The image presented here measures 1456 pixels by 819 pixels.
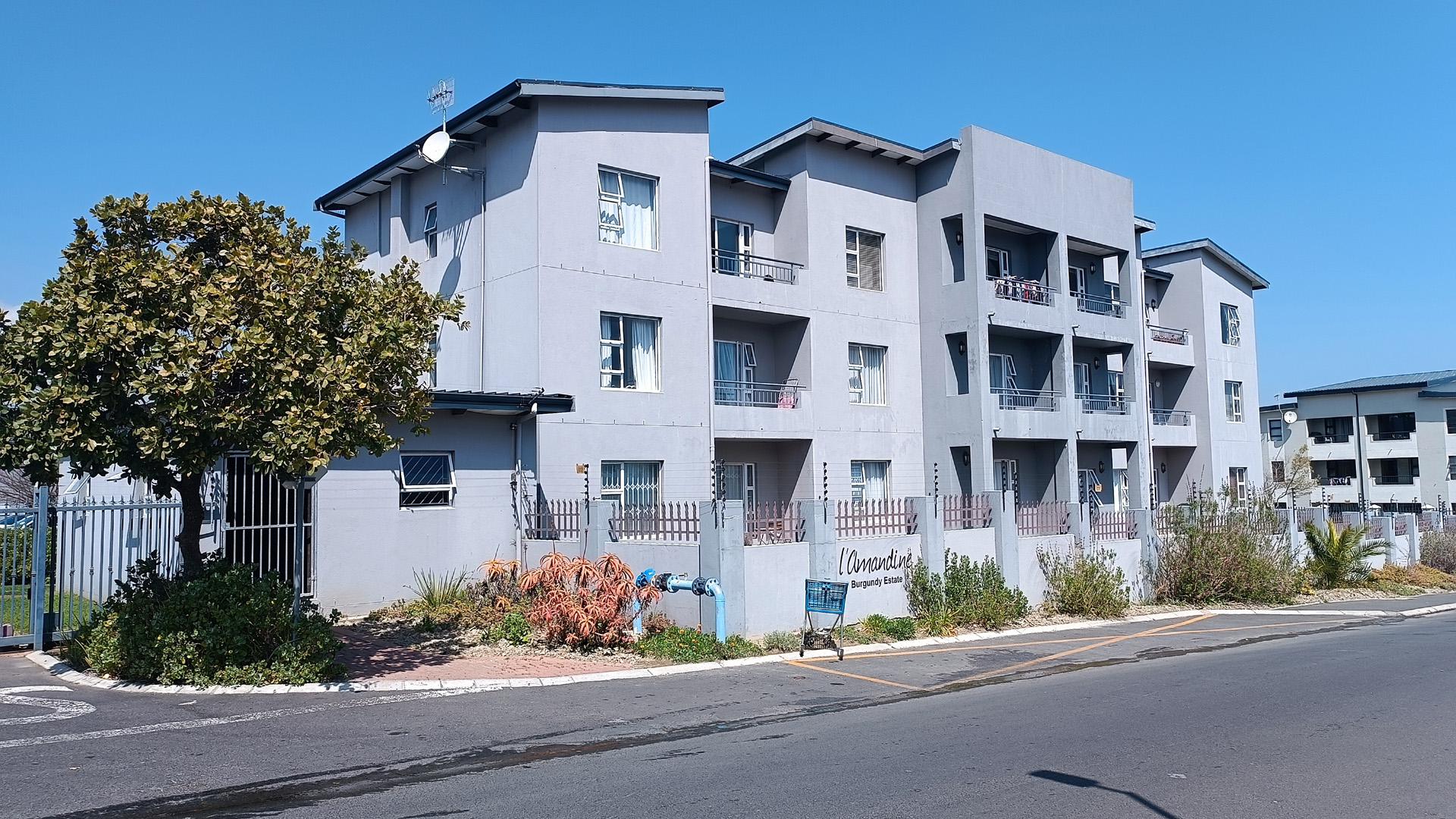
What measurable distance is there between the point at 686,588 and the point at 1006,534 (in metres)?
7.57

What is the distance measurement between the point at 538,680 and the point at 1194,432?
29.3 m

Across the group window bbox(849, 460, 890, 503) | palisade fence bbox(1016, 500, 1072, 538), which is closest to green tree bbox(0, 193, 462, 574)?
palisade fence bbox(1016, 500, 1072, 538)

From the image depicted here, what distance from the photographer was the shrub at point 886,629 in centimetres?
1680

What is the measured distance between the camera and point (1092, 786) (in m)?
7.64

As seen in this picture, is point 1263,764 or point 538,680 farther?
point 538,680

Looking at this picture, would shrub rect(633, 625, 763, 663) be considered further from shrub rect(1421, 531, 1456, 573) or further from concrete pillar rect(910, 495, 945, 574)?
shrub rect(1421, 531, 1456, 573)

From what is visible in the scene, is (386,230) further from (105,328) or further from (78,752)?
(78,752)

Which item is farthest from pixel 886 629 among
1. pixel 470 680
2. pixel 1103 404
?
pixel 1103 404

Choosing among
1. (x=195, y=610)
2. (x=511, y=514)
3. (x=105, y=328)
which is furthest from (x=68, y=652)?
(x=511, y=514)

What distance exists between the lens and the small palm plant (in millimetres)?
27984

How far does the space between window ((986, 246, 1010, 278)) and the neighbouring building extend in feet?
0.26

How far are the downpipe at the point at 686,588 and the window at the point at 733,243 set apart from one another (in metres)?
9.94

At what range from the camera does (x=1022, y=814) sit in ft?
22.5

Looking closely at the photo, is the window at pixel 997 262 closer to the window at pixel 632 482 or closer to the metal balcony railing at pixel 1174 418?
the metal balcony railing at pixel 1174 418
